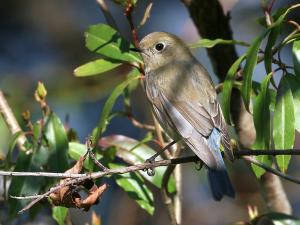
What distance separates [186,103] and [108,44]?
560 millimetres

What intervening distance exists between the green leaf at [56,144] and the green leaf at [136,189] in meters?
0.33

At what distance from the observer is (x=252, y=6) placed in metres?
6.86

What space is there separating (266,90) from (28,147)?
1384 millimetres

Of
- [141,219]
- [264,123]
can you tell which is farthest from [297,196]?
[264,123]

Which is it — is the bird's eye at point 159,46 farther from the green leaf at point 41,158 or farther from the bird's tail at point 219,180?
the bird's tail at point 219,180

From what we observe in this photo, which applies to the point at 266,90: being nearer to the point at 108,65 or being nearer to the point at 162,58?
the point at 108,65

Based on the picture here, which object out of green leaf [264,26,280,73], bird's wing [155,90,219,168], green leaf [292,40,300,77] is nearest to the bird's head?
bird's wing [155,90,219,168]

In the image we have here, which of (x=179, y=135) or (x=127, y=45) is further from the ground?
(x=127, y=45)

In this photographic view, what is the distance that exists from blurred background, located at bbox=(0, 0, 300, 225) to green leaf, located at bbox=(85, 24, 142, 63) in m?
1.21

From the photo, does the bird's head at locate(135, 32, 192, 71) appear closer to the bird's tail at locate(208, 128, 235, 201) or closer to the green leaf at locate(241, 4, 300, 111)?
the bird's tail at locate(208, 128, 235, 201)

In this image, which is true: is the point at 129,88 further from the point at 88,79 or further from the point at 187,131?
the point at 88,79

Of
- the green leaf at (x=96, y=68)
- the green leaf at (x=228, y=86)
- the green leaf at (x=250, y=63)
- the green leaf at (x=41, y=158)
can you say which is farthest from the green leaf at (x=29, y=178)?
the green leaf at (x=250, y=63)

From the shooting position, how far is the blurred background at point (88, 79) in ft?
20.1

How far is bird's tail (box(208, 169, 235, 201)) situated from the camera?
133 inches
